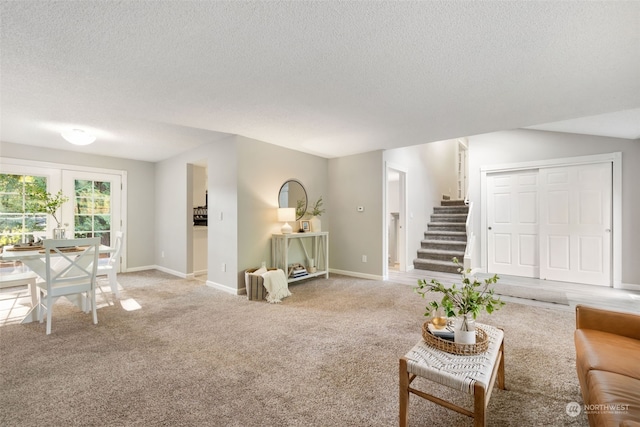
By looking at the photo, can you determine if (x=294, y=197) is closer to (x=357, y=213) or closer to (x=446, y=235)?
(x=357, y=213)

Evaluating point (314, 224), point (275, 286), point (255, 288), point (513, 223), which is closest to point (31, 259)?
point (255, 288)

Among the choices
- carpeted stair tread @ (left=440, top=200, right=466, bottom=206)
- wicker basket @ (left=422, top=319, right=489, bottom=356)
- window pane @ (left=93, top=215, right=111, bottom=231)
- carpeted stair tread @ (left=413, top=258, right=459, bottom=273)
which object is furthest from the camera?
carpeted stair tread @ (left=440, top=200, right=466, bottom=206)

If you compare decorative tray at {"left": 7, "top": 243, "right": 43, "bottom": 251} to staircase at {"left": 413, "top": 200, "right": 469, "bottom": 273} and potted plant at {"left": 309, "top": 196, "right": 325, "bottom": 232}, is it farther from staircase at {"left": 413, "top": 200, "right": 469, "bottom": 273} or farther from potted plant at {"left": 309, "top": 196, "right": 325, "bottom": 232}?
staircase at {"left": 413, "top": 200, "right": 469, "bottom": 273}

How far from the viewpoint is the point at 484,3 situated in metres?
1.50

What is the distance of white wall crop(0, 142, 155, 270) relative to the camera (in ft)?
17.2

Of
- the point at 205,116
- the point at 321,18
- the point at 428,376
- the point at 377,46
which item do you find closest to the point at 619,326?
the point at 428,376

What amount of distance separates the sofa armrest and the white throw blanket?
9.53 ft

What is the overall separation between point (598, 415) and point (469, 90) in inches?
94.1

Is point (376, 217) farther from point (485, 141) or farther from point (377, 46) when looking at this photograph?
point (377, 46)

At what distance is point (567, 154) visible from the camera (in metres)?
4.57

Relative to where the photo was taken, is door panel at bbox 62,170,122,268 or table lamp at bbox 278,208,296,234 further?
door panel at bbox 62,170,122,268

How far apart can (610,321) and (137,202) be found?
6779 millimetres

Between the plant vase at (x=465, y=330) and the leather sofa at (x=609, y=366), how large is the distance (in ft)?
1.56

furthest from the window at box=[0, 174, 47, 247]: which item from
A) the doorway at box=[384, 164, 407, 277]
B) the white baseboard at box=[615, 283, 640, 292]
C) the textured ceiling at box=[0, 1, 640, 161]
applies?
the white baseboard at box=[615, 283, 640, 292]
